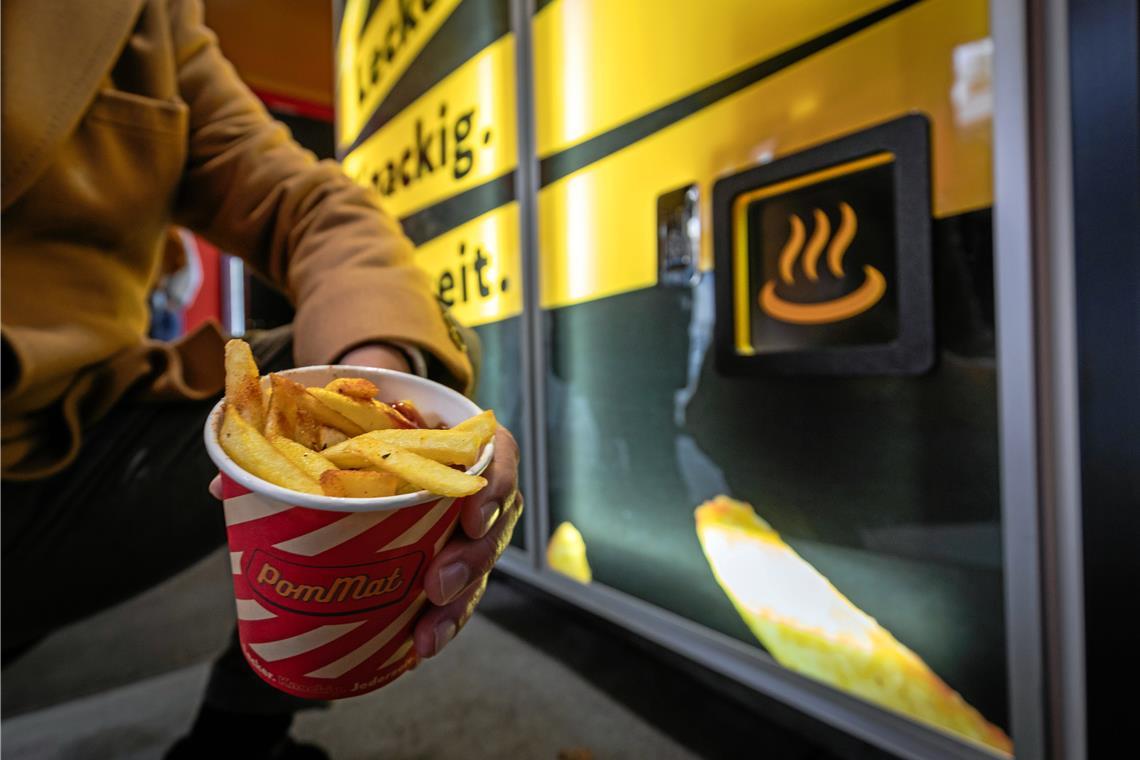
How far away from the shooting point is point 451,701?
121cm

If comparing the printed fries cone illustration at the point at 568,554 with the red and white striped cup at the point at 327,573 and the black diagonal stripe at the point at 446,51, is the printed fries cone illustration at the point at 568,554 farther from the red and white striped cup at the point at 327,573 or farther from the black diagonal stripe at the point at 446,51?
the red and white striped cup at the point at 327,573

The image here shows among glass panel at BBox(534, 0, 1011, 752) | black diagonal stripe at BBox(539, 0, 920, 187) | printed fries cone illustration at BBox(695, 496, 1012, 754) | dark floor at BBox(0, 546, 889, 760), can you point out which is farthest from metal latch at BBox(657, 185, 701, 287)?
dark floor at BBox(0, 546, 889, 760)

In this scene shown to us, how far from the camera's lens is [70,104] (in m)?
0.52

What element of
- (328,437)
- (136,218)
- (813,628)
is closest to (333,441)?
(328,437)

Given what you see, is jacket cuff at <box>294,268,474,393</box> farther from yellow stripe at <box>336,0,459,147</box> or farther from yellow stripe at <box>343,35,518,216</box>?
yellow stripe at <box>343,35,518,216</box>

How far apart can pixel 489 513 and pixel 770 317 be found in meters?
0.82

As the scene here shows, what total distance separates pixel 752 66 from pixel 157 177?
2.81 ft

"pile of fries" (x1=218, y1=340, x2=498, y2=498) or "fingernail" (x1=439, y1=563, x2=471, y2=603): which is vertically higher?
"pile of fries" (x1=218, y1=340, x2=498, y2=498)

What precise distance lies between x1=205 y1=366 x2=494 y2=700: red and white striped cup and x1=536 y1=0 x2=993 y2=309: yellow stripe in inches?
30.7

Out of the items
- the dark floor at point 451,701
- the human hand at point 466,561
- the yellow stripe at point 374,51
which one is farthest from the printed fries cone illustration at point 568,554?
the human hand at point 466,561

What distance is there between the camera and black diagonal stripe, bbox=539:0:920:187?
0.92 meters

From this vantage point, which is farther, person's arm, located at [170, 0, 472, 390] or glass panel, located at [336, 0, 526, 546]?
glass panel, located at [336, 0, 526, 546]

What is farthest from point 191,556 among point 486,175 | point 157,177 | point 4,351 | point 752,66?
point 486,175

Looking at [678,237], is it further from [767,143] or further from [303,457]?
[303,457]
